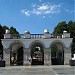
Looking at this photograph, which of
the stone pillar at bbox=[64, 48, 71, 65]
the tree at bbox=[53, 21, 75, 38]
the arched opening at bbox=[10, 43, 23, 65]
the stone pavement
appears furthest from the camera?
the tree at bbox=[53, 21, 75, 38]

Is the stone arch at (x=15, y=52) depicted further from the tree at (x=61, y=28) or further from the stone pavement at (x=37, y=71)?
the tree at (x=61, y=28)

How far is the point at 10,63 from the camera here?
46.1 meters

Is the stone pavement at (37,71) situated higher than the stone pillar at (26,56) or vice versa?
the stone pillar at (26,56)

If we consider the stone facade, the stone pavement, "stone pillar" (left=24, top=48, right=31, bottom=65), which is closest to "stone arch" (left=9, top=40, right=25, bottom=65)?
the stone facade

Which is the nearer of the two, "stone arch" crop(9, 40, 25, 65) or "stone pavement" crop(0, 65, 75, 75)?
"stone pavement" crop(0, 65, 75, 75)

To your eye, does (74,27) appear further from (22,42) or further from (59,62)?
(22,42)

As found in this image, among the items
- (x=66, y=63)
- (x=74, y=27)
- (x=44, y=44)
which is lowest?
(x=66, y=63)

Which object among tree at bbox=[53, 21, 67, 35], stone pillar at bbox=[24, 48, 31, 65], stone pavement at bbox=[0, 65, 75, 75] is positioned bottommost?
stone pavement at bbox=[0, 65, 75, 75]

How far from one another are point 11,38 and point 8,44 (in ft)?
4.78

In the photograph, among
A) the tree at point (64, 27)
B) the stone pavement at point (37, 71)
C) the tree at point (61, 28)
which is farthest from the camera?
the tree at point (61, 28)

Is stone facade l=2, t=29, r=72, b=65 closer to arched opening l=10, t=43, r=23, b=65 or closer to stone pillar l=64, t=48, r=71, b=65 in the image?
stone pillar l=64, t=48, r=71, b=65

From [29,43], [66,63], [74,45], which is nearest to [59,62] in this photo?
[66,63]

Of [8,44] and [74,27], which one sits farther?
[74,27]

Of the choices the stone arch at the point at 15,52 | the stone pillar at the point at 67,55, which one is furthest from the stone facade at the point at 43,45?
the stone arch at the point at 15,52
